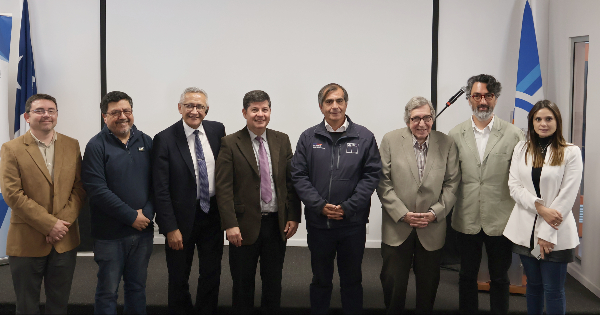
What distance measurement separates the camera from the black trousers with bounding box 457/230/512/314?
252cm

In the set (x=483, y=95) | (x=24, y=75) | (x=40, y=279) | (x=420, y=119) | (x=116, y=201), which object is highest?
(x=24, y=75)

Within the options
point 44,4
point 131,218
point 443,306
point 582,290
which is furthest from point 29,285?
point 582,290

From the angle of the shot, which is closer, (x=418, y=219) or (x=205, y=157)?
(x=418, y=219)

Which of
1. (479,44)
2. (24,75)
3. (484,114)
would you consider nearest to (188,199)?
(484,114)

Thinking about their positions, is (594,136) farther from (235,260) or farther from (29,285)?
(29,285)

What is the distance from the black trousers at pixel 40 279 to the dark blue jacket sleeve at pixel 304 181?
1.41 meters

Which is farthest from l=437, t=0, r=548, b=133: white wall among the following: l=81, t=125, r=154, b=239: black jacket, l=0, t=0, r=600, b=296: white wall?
l=81, t=125, r=154, b=239: black jacket

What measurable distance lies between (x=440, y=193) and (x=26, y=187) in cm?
245

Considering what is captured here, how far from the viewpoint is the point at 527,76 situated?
3.78 meters

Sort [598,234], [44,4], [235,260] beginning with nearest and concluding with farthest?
1. [235,260]
2. [598,234]
3. [44,4]

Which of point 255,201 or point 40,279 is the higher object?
point 255,201

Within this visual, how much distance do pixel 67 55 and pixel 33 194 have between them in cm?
257

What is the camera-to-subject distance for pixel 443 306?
2.96 metres

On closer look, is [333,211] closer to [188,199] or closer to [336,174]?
[336,174]
